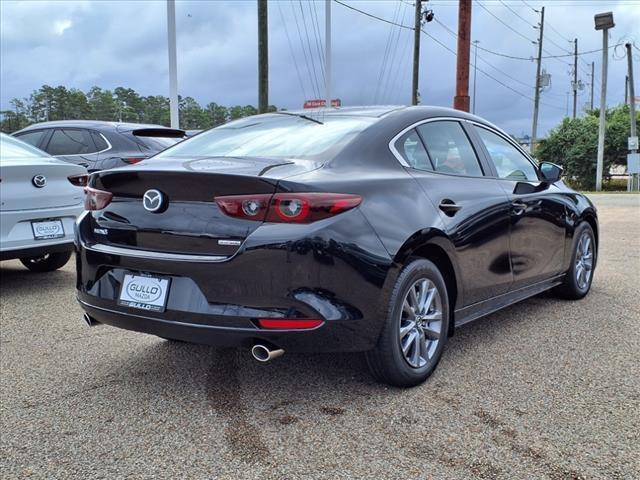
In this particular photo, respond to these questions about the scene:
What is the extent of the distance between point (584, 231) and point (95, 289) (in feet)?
13.3

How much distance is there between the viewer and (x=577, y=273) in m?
5.18

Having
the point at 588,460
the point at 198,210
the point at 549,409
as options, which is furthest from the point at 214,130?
the point at 588,460

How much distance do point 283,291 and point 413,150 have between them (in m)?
1.28

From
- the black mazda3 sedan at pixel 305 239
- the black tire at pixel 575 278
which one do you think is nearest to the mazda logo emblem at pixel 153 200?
the black mazda3 sedan at pixel 305 239

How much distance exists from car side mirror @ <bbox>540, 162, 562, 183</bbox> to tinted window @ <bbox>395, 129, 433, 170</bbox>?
1651 millimetres

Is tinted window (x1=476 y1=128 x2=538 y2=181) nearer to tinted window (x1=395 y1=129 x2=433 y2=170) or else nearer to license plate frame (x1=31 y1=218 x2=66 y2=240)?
tinted window (x1=395 y1=129 x2=433 y2=170)

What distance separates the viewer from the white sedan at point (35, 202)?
5289 mm

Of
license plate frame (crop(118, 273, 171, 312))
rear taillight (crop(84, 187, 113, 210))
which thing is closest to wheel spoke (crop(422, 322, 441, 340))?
license plate frame (crop(118, 273, 171, 312))

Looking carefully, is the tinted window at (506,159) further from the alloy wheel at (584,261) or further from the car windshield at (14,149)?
the car windshield at (14,149)

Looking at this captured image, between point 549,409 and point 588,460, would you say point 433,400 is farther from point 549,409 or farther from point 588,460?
point 588,460

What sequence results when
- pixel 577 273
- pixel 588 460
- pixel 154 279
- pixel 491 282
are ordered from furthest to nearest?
pixel 577 273
pixel 491 282
pixel 154 279
pixel 588 460

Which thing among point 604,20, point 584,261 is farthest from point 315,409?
point 604,20

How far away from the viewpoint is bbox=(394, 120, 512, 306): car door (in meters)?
3.44

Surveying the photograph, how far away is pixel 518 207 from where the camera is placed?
13.7ft
